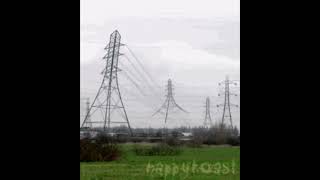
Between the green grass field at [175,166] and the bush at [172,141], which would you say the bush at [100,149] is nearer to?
the green grass field at [175,166]

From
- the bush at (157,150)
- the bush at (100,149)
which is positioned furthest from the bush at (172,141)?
the bush at (100,149)

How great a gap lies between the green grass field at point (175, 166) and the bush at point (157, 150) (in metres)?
0.02

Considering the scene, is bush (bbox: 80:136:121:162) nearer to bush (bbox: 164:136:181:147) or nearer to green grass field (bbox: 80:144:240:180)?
green grass field (bbox: 80:144:240:180)

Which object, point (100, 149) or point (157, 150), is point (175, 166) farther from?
point (100, 149)

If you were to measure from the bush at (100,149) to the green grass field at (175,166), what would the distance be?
24mm

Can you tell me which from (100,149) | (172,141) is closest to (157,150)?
(172,141)

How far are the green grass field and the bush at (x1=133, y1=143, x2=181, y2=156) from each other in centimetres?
2

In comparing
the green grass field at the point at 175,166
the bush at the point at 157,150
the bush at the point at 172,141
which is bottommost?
the green grass field at the point at 175,166

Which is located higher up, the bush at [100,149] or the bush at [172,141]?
the bush at [172,141]

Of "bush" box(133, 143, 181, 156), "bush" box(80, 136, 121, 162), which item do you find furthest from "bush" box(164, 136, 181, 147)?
"bush" box(80, 136, 121, 162)

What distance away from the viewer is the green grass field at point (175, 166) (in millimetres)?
1720
